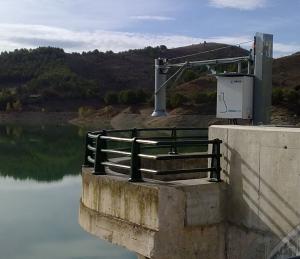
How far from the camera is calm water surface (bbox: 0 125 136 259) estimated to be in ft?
45.6

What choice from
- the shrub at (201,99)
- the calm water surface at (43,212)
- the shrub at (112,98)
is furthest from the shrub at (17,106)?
the calm water surface at (43,212)

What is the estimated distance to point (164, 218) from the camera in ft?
19.8

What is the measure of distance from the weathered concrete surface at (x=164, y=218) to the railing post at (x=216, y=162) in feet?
0.36

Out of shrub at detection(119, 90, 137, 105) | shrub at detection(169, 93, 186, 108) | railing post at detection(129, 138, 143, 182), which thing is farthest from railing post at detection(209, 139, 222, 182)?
shrub at detection(119, 90, 137, 105)

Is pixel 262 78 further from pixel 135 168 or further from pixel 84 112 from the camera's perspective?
pixel 84 112

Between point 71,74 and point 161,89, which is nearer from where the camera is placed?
point 161,89

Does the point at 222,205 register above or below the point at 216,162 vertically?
below

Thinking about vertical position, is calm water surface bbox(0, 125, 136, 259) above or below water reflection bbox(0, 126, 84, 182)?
above

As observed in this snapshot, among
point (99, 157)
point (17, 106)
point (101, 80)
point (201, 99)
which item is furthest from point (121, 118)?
point (99, 157)

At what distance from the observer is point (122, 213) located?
21.3 feet

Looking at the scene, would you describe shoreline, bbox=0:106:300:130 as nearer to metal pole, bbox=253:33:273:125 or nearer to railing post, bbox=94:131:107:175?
metal pole, bbox=253:33:273:125

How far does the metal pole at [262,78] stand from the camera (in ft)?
30.7

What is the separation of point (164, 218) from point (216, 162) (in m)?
1.03

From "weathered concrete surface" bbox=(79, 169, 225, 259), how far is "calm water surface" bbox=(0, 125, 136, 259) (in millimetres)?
7074
